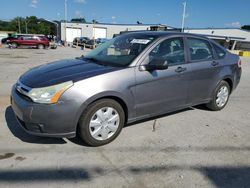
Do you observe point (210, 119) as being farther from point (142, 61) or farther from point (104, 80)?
point (104, 80)

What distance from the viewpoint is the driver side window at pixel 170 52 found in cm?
376

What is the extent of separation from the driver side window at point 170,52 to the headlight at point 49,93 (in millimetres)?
1421

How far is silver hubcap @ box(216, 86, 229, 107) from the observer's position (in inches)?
197

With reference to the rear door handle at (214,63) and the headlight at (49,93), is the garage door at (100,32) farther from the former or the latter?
the headlight at (49,93)

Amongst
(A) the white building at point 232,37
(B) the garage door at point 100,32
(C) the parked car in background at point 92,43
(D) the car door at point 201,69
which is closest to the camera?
(D) the car door at point 201,69

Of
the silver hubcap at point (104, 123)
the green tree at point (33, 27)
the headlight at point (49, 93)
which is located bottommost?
the silver hubcap at point (104, 123)

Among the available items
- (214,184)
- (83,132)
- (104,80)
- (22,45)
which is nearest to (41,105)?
(83,132)

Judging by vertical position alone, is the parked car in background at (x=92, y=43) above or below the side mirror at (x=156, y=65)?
above

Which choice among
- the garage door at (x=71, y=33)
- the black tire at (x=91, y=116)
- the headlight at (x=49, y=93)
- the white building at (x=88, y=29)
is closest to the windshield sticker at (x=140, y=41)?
the black tire at (x=91, y=116)

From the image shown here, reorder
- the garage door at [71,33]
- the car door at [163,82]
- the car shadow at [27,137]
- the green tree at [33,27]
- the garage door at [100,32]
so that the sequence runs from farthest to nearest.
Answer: the green tree at [33,27], the garage door at [100,32], the garage door at [71,33], the car door at [163,82], the car shadow at [27,137]

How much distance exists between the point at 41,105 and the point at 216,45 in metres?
3.76

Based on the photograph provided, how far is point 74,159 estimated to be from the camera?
3.04 m

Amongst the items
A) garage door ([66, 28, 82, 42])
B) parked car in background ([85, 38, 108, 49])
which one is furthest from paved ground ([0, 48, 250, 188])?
garage door ([66, 28, 82, 42])

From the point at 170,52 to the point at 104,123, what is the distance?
170 centimetres
